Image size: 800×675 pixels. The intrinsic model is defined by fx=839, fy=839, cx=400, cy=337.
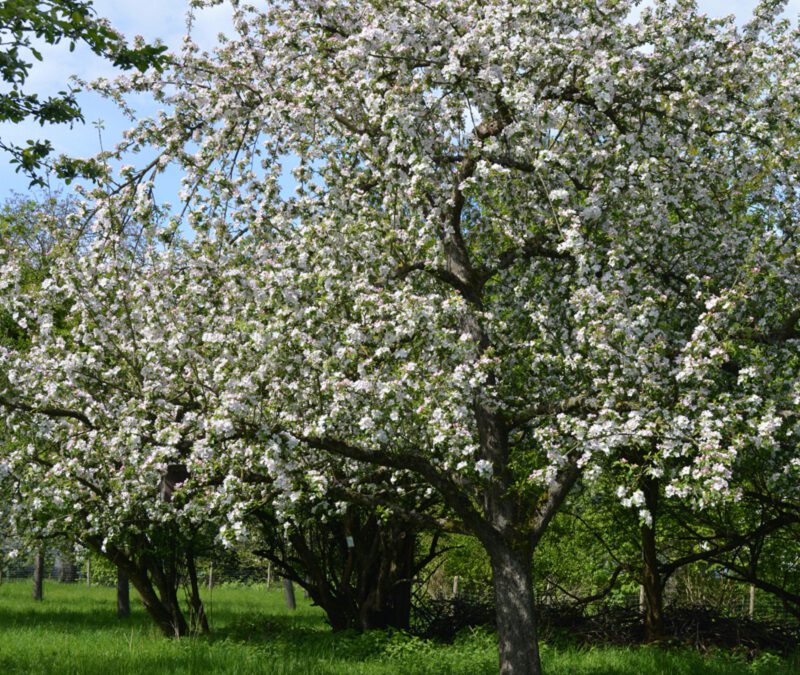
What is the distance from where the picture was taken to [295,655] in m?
14.3

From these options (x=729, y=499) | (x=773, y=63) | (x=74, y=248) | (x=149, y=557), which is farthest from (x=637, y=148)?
(x=149, y=557)

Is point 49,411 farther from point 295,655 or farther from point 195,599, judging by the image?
point 195,599

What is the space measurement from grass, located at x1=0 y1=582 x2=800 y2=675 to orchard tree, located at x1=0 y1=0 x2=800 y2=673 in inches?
107

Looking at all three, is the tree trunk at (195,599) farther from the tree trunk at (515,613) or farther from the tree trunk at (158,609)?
the tree trunk at (515,613)

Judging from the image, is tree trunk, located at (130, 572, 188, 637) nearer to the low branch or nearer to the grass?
the grass

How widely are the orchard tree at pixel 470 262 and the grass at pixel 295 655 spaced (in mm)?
2720

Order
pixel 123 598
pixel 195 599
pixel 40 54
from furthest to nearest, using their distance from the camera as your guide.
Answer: pixel 123 598, pixel 195 599, pixel 40 54

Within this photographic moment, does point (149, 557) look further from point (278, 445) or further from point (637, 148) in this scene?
point (637, 148)

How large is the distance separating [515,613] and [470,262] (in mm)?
5090

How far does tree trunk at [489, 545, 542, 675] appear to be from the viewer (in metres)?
11.3

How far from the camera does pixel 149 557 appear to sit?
55.4ft

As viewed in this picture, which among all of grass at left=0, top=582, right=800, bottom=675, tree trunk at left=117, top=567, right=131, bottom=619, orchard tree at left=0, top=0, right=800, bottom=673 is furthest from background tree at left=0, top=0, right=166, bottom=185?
tree trunk at left=117, top=567, right=131, bottom=619

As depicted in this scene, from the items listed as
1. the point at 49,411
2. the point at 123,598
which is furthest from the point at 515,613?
the point at 123,598

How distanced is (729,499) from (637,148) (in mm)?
4694
